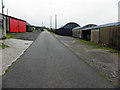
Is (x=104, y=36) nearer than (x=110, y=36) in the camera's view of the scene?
No

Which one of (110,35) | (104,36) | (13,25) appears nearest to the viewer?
(110,35)

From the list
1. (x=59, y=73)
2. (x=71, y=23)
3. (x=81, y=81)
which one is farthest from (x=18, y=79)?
(x=71, y=23)

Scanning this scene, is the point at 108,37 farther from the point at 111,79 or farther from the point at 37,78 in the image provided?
the point at 37,78

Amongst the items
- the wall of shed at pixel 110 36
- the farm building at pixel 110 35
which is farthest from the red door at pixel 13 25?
the wall of shed at pixel 110 36

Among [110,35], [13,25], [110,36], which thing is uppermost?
[13,25]

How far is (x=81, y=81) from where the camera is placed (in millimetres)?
3803

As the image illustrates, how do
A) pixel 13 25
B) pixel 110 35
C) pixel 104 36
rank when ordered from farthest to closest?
pixel 13 25 → pixel 104 36 → pixel 110 35

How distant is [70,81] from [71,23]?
41.7 meters

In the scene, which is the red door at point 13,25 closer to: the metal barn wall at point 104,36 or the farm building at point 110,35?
the farm building at point 110,35

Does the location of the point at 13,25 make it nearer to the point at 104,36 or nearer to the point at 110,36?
the point at 104,36

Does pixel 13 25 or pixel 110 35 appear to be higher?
pixel 13 25

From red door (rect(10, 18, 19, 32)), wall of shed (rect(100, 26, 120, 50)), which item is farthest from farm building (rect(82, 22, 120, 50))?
red door (rect(10, 18, 19, 32))

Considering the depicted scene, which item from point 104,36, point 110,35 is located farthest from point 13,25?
point 110,35

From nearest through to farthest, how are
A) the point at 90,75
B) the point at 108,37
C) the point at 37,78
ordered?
the point at 37,78 → the point at 90,75 → the point at 108,37
